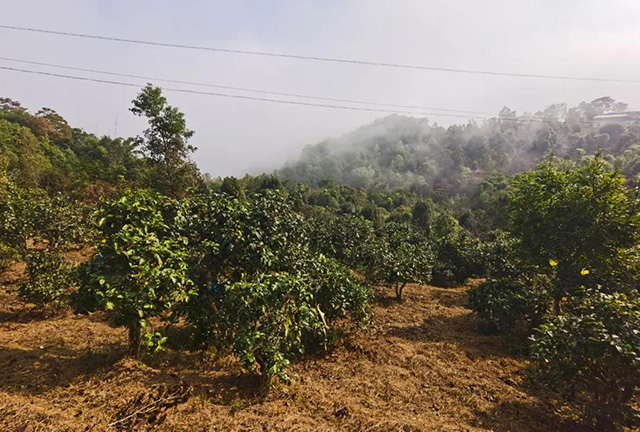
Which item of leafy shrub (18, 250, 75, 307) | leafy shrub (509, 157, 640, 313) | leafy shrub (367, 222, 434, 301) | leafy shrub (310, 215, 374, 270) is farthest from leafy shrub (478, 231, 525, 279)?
leafy shrub (18, 250, 75, 307)

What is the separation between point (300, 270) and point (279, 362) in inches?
84.8

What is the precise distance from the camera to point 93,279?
4.84 m

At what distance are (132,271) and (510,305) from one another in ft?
34.1

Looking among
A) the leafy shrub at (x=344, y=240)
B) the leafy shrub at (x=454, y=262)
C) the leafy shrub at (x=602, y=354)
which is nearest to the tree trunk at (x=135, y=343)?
the leafy shrub at (x=602, y=354)

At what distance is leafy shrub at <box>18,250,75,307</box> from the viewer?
844 centimetres

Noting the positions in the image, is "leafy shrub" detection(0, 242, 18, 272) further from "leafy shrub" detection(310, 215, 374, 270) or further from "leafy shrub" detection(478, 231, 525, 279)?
"leafy shrub" detection(478, 231, 525, 279)

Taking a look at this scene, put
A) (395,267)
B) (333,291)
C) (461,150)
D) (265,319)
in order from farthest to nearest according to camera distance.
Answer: (461,150)
(395,267)
(333,291)
(265,319)

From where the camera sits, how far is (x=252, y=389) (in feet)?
18.2

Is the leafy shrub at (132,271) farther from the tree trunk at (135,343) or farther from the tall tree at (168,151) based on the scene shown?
the tall tree at (168,151)

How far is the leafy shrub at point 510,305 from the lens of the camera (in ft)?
29.8

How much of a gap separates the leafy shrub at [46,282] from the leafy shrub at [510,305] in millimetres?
12803

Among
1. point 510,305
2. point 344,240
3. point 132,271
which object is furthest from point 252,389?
point 344,240

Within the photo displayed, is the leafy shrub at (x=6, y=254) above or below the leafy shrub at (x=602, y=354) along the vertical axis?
above

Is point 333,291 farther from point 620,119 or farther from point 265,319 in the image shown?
point 620,119
